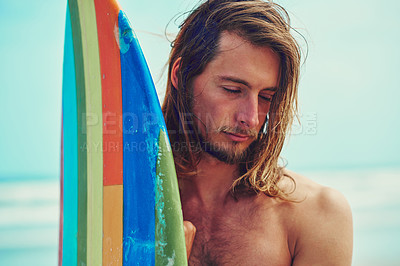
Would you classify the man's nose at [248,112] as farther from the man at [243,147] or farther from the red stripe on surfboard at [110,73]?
the red stripe on surfboard at [110,73]

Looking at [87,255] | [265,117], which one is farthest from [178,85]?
[87,255]

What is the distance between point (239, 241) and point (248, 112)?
57cm

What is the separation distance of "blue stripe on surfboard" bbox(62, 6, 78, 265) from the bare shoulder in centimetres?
90

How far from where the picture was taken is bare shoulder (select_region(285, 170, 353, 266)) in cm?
165

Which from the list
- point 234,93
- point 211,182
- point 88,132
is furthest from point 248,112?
point 88,132

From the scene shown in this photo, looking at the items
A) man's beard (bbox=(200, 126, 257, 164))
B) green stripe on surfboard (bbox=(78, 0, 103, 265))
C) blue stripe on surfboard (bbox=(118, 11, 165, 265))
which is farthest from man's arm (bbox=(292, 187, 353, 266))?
green stripe on surfboard (bbox=(78, 0, 103, 265))

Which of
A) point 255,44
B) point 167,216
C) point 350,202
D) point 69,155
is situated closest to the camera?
point 167,216

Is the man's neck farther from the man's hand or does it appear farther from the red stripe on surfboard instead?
the red stripe on surfboard

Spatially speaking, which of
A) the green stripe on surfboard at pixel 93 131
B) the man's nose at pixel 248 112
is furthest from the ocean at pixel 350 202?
the green stripe on surfboard at pixel 93 131

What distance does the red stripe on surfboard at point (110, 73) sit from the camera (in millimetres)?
1543

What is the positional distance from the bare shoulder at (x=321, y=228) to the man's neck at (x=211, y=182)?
31 cm

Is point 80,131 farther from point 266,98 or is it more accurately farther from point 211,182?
point 266,98

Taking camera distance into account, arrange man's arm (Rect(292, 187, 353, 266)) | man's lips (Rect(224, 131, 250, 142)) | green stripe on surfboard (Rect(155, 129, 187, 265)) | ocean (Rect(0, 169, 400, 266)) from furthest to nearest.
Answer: ocean (Rect(0, 169, 400, 266)), man's lips (Rect(224, 131, 250, 142)), man's arm (Rect(292, 187, 353, 266)), green stripe on surfboard (Rect(155, 129, 187, 265))

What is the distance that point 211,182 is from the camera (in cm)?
196
